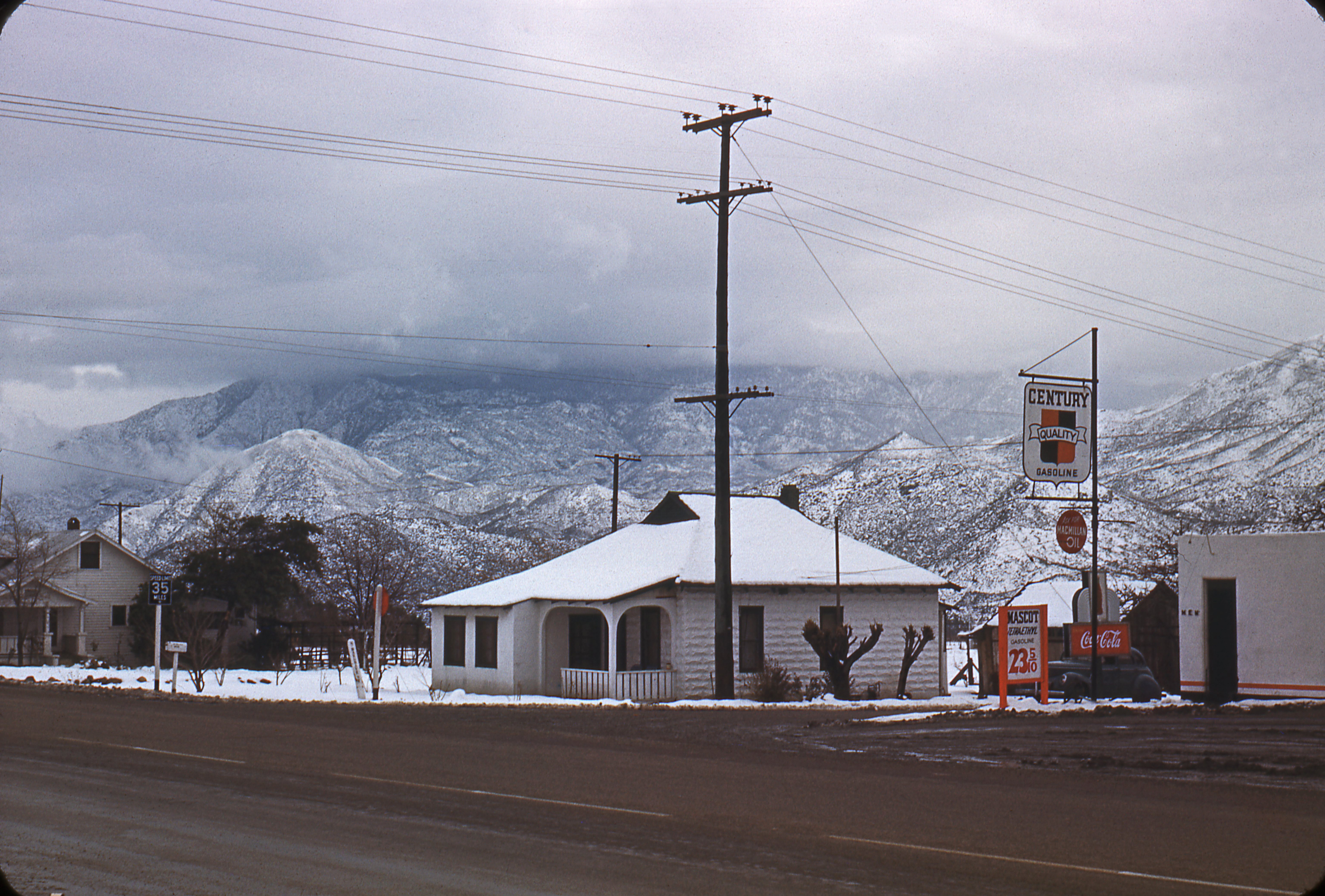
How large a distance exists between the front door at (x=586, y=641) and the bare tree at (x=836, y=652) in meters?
6.71

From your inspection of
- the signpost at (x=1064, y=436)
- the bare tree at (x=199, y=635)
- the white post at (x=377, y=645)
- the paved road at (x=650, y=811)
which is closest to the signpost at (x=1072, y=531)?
the signpost at (x=1064, y=436)

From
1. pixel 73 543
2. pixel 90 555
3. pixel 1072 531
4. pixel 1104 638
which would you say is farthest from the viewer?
pixel 90 555

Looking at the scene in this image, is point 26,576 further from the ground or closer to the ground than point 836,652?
further from the ground

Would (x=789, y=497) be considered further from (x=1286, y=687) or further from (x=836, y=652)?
(x=1286, y=687)

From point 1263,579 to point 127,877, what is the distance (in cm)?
3024

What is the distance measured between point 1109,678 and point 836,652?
8.06 metres

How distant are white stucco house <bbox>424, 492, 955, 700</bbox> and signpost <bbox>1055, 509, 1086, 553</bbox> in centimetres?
709

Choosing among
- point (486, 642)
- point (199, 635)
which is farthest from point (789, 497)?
point (199, 635)

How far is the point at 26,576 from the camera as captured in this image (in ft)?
208

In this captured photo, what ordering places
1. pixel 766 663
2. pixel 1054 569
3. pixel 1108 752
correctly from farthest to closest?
1. pixel 1054 569
2. pixel 766 663
3. pixel 1108 752

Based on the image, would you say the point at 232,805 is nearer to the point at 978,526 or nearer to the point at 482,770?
the point at 482,770

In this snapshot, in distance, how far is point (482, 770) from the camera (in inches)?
617

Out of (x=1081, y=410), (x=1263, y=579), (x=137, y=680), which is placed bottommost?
(x=137, y=680)

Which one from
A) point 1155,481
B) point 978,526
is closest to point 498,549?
point 978,526
